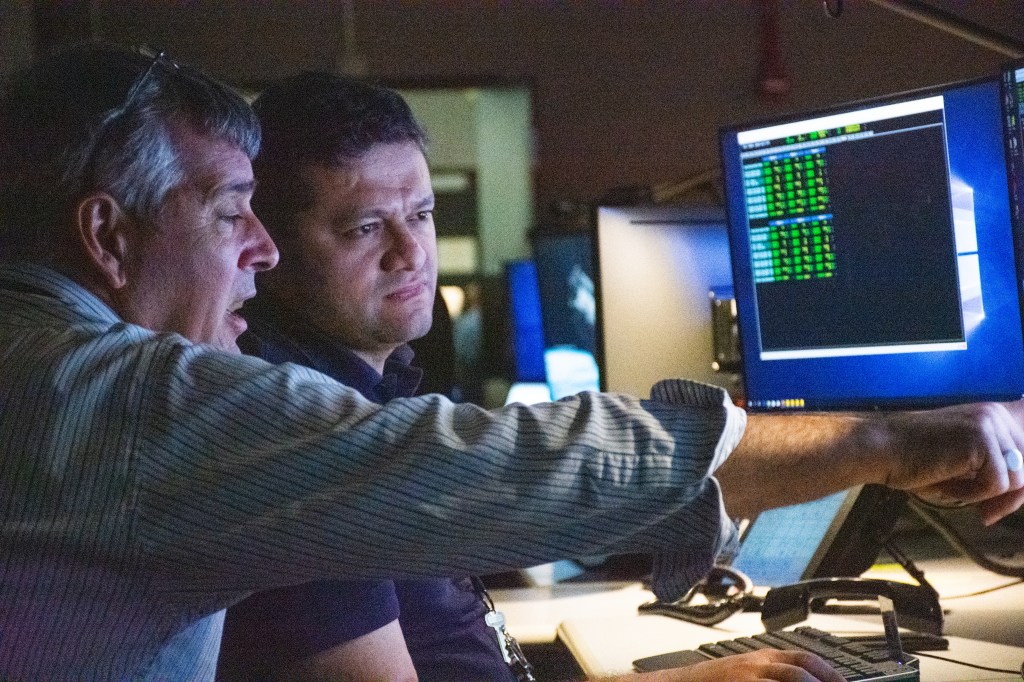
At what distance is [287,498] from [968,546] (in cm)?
126

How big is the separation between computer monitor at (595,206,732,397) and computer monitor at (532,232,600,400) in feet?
1.04

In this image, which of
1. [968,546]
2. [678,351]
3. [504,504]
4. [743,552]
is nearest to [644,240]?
[678,351]

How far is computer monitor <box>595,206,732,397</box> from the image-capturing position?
2.15 m

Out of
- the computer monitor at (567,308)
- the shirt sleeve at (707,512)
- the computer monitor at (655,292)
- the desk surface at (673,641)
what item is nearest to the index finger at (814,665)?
the desk surface at (673,641)

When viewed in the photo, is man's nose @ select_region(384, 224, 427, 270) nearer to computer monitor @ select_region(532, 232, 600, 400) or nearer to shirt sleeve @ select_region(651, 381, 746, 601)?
shirt sleeve @ select_region(651, 381, 746, 601)

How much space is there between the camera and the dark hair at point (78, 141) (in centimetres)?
99

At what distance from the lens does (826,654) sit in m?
1.23

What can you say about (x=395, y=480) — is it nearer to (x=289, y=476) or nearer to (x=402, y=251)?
(x=289, y=476)

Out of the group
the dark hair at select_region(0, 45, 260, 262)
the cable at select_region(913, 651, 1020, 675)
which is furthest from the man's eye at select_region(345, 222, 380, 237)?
the cable at select_region(913, 651, 1020, 675)

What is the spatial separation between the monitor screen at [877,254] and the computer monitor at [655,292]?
45 cm

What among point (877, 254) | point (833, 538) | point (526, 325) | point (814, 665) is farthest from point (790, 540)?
point (526, 325)

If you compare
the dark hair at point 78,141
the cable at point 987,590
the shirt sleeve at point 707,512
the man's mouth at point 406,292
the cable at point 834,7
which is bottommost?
the cable at point 987,590

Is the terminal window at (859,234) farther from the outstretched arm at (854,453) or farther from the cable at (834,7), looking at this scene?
the outstretched arm at (854,453)

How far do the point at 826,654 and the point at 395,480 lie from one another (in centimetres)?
64
